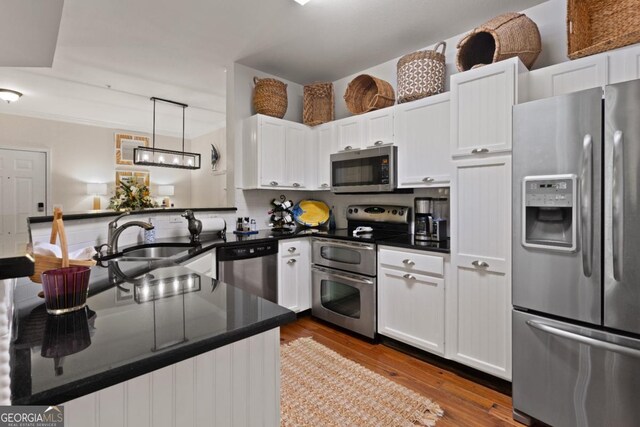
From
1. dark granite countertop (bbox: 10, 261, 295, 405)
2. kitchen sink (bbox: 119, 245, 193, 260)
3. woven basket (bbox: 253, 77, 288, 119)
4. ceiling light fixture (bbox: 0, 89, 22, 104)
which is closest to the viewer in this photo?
dark granite countertop (bbox: 10, 261, 295, 405)

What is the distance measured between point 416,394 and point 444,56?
268cm

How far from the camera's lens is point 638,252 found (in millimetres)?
1390

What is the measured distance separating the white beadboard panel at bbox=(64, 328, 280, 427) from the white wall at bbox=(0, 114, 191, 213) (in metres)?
6.21

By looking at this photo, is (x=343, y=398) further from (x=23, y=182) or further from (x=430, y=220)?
(x=23, y=182)

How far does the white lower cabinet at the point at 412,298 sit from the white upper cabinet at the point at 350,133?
117 cm

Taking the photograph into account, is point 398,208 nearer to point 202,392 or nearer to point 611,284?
point 611,284

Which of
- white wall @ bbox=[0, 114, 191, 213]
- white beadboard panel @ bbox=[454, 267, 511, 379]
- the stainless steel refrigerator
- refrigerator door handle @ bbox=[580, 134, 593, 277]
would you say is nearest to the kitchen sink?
white beadboard panel @ bbox=[454, 267, 511, 379]

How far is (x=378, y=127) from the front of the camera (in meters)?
2.96

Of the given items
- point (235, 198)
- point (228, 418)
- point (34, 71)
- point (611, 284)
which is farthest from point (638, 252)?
point (34, 71)

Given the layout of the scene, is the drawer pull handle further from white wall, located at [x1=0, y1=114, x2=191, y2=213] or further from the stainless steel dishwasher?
white wall, located at [x1=0, y1=114, x2=191, y2=213]

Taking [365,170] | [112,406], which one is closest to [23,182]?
[365,170]

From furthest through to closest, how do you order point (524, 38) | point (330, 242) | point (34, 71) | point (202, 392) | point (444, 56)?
point (34, 71)
point (330, 242)
point (444, 56)
point (524, 38)
point (202, 392)

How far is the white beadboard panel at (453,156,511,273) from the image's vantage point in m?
1.95

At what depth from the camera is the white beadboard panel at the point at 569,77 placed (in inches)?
71.4
